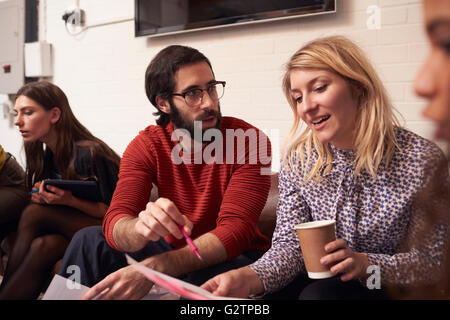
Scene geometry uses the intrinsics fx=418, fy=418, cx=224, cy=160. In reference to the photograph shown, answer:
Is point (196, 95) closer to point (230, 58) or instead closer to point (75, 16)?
point (230, 58)

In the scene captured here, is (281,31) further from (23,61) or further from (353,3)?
(23,61)

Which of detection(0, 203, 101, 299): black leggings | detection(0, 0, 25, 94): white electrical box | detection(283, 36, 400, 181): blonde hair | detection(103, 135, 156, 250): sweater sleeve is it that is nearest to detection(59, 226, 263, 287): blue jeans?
detection(103, 135, 156, 250): sweater sleeve

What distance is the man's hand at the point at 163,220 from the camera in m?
0.79

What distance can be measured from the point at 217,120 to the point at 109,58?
1.57 m

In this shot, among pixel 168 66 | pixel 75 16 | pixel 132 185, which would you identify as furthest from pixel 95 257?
pixel 75 16

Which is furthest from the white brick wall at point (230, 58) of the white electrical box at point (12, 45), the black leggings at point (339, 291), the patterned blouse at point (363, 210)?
the black leggings at point (339, 291)

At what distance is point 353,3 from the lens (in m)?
1.72

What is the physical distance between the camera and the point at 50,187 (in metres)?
1.52

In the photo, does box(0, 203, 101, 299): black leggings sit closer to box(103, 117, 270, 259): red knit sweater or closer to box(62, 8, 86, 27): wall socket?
box(103, 117, 270, 259): red knit sweater

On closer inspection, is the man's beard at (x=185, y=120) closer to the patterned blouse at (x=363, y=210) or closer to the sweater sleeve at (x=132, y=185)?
the sweater sleeve at (x=132, y=185)

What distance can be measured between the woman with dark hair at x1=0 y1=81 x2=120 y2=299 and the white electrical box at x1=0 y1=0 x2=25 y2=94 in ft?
3.80

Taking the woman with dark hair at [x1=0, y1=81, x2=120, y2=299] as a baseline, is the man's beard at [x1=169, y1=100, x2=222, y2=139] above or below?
above

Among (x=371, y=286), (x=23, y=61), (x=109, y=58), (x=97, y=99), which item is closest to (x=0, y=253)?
(x=97, y=99)

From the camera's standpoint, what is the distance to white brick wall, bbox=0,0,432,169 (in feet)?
5.46
